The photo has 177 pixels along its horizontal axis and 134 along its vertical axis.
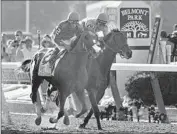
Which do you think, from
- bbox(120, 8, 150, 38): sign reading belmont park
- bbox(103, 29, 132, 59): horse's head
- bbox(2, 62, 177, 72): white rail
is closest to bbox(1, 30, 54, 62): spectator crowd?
bbox(120, 8, 150, 38): sign reading belmont park

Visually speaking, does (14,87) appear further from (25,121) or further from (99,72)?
(99,72)

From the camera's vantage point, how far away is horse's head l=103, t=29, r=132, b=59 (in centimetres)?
1030

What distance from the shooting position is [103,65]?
10.2 m

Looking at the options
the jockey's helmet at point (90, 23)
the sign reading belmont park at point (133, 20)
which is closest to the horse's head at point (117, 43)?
the jockey's helmet at point (90, 23)

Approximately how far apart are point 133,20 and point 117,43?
218 centimetres

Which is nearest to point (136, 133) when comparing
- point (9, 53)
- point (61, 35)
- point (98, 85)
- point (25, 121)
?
point (98, 85)

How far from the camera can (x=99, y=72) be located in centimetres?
1014

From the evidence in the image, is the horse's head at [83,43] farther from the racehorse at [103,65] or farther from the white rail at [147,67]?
the white rail at [147,67]

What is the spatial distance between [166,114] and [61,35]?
248 cm

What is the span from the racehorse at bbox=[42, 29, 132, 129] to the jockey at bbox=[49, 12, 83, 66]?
0.49 metres

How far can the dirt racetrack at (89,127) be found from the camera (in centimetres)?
952

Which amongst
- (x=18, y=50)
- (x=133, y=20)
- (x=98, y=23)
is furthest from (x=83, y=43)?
(x=18, y=50)

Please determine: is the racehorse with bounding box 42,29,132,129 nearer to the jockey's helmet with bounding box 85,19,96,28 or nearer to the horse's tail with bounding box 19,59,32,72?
the jockey's helmet with bounding box 85,19,96,28

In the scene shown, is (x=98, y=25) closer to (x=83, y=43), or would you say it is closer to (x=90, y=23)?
(x=90, y=23)
